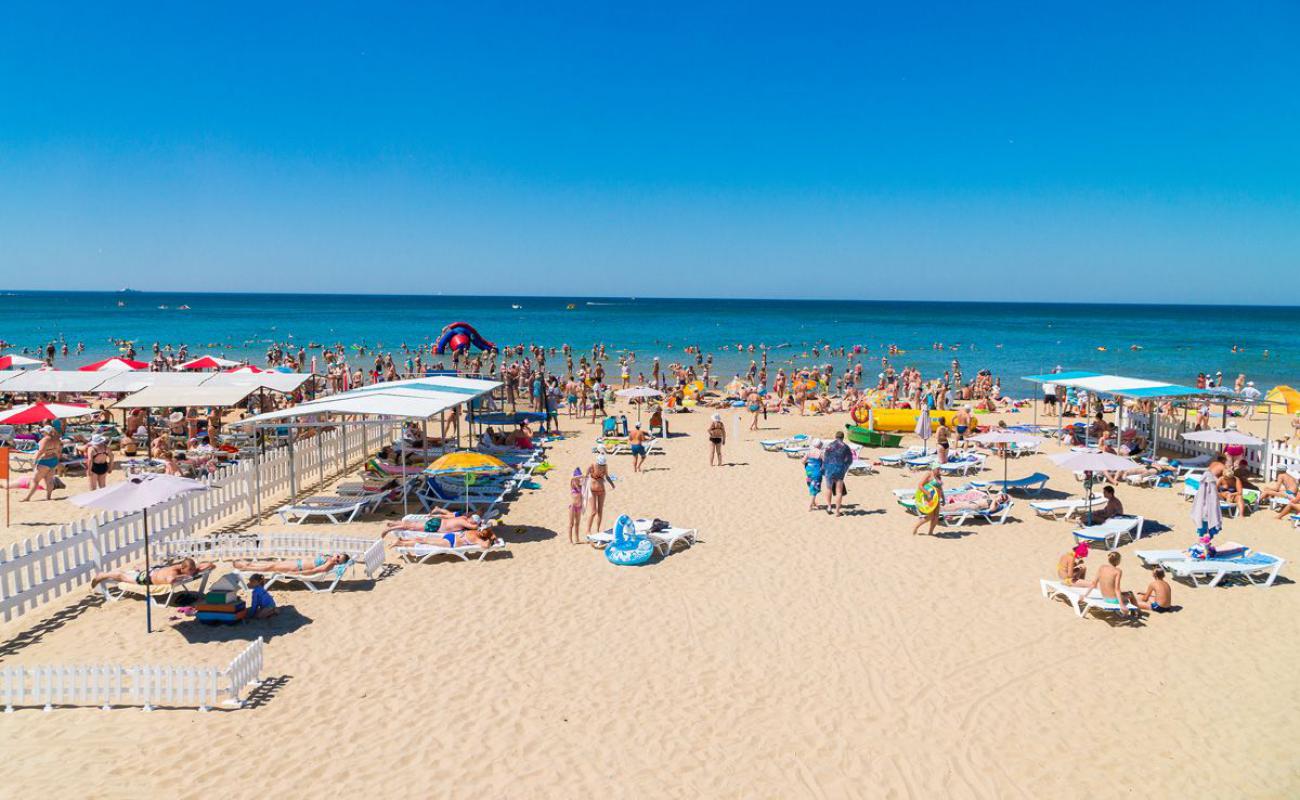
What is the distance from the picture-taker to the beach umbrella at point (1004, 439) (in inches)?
550

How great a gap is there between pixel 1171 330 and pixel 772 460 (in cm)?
9435

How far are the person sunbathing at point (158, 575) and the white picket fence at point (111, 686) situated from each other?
2.24m

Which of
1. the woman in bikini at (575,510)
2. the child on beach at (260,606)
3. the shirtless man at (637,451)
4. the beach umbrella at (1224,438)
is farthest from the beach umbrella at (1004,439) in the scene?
the child on beach at (260,606)

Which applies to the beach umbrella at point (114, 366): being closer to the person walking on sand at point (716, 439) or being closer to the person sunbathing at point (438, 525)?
the person sunbathing at point (438, 525)

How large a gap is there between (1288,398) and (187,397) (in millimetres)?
20922

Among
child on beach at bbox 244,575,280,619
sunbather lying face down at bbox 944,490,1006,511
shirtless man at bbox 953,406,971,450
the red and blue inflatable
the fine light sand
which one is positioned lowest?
the fine light sand

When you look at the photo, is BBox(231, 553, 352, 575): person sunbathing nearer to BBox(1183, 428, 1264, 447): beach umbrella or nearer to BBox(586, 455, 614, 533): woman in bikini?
BBox(586, 455, 614, 533): woman in bikini

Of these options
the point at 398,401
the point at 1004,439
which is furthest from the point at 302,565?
the point at 1004,439

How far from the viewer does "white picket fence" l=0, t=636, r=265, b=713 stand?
6402 millimetres

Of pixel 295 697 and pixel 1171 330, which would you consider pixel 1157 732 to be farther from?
pixel 1171 330

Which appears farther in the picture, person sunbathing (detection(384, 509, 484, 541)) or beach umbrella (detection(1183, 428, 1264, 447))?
beach umbrella (detection(1183, 428, 1264, 447))

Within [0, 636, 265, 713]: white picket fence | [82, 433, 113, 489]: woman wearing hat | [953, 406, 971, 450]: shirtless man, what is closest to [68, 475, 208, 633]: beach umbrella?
[0, 636, 265, 713]: white picket fence

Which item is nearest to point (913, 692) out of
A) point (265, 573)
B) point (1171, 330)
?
point (265, 573)

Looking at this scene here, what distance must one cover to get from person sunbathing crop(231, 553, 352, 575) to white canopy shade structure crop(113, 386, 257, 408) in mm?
5445
